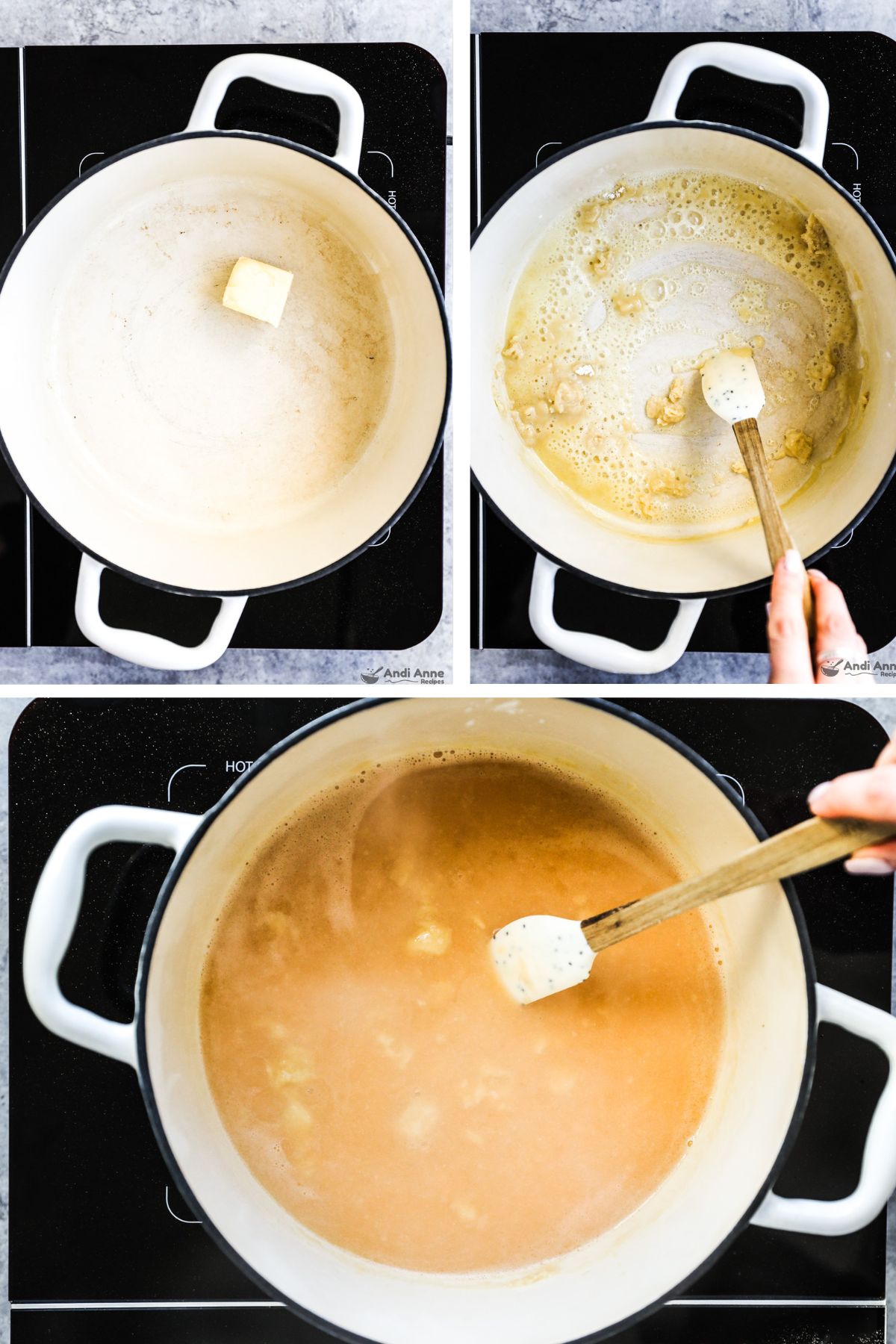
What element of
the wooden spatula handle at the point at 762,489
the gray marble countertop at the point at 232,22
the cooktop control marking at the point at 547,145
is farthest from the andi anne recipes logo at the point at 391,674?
the cooktop control marking at the point at 547,145

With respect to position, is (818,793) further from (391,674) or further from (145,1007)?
(145,1007)

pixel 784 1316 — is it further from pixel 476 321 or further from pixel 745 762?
pixel 476 321

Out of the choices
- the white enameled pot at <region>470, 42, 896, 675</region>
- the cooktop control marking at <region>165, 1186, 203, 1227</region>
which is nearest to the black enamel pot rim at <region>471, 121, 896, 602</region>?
the white enameled pot at <region>470, 42, 896, 675</region>

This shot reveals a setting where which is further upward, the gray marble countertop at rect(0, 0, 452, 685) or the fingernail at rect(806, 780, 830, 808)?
the gray marble countertop at rect(0, 0, 452, 685)

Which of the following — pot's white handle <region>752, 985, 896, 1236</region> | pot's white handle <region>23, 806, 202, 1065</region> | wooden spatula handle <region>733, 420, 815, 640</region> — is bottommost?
pot's white handle <region>752, 985, 896, 1236</region>

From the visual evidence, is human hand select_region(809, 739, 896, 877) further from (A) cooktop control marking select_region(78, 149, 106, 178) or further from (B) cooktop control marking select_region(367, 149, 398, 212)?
(A) cooktop control marking select_region(78, 149, 106, 178)
